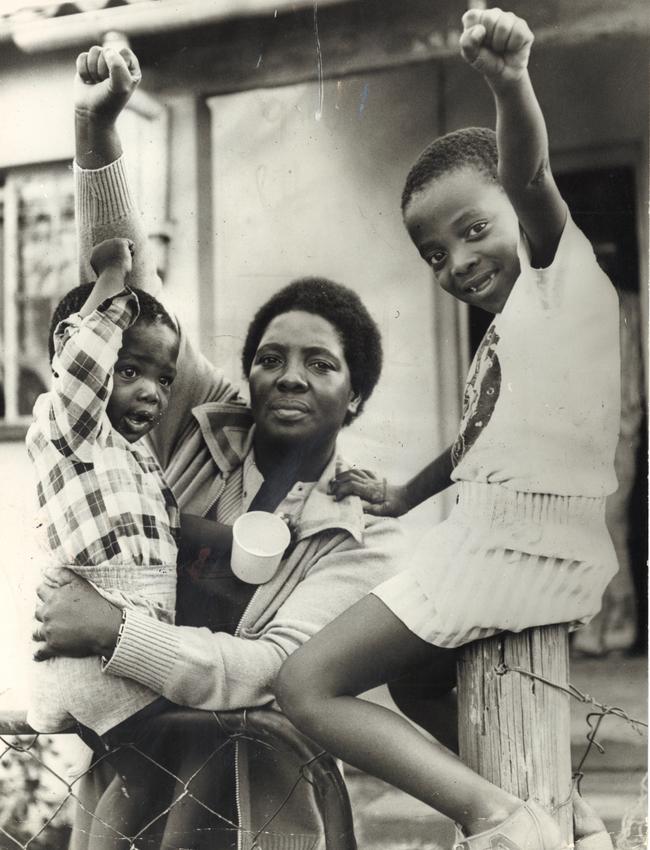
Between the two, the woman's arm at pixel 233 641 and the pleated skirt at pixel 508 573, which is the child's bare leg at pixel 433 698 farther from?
the woman's arm at pixel 233 641

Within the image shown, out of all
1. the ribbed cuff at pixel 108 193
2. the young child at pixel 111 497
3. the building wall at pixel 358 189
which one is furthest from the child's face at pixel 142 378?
the ribbed cuff at pixel 108 193

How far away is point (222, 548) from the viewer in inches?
120

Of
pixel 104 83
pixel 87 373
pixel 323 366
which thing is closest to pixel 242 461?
pixel 323 366

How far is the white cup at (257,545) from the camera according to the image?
2986 mm

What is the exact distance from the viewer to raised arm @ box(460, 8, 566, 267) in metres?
2.84

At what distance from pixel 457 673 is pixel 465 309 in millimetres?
1032

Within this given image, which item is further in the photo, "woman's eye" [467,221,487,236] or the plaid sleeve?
the plaid sleeve

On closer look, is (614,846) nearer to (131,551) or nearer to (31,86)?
(131,551)

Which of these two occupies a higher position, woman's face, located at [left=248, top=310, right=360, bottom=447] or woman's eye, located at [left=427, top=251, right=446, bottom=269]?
woman's eye, located at [left=427, top=251, right=446, bottom=269]

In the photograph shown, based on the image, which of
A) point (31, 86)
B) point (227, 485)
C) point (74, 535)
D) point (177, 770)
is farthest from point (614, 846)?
point (31, 86)

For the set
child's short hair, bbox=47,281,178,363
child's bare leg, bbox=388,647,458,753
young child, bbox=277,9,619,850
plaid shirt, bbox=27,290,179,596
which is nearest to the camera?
young child, bbox=277,9,619,850

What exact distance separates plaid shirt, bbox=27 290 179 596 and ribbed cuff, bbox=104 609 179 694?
0.47ft

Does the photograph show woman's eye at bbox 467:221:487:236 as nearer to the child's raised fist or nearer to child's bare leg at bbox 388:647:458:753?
the child's raised fist

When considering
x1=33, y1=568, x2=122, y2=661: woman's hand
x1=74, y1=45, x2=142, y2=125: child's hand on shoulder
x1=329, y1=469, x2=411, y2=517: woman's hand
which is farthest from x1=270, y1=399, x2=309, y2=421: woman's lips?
x1=74, y1=45, x2=142, y2=125: child's hand on shoulder
